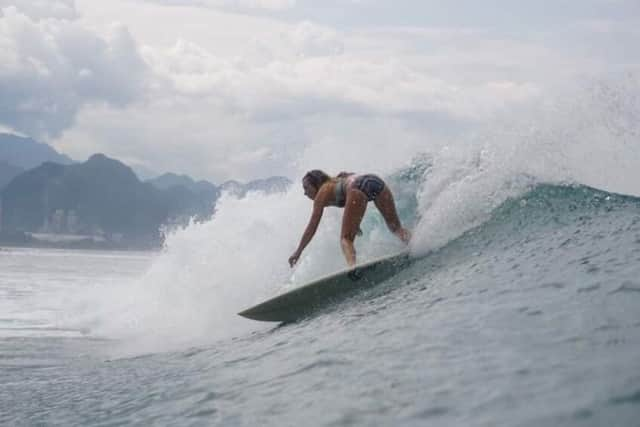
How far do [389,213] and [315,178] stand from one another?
1131 millimetres

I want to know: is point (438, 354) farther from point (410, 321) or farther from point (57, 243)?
point (57, 243)

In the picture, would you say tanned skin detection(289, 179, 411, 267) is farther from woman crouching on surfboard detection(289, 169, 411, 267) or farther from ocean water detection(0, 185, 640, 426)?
ocean water detection(0, 185, 640, 426)

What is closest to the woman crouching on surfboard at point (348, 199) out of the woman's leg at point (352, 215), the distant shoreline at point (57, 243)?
the woman's leg at point (352, 215)

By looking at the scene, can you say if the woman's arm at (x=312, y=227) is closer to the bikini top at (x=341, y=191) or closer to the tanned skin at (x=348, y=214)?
the tanned skin at (x=348, y=214)

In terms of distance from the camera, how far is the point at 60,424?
621 cm

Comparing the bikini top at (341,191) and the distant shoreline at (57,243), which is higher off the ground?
the distant shoreline at (57,243)

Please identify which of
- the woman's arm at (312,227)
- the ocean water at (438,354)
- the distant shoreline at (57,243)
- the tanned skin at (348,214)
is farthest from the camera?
the distant shoreline at (57,243)

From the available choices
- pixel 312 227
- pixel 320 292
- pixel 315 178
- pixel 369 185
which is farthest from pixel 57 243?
pixel 320 292

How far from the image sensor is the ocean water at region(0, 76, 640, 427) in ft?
15.0

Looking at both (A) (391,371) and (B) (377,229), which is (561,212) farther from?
(A) (391,371)

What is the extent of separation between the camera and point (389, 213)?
1042cm

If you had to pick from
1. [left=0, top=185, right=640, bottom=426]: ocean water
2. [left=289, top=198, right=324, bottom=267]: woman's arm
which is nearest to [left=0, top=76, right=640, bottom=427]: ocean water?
[left=0, top=185, right=640, bottom=426]: ocean water

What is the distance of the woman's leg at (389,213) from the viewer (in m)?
10.3

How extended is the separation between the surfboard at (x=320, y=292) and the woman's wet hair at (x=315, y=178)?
59.1 inches
